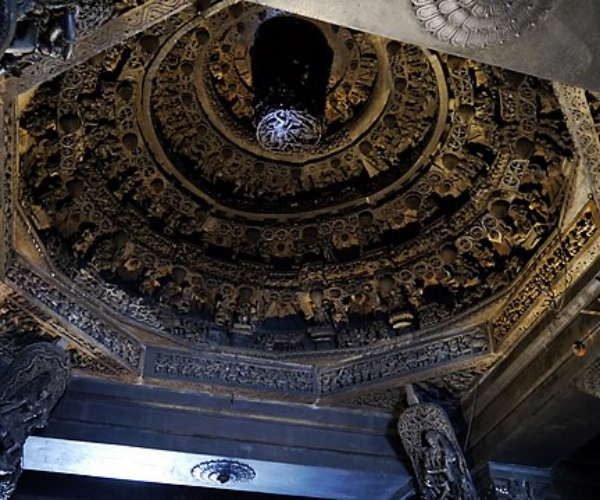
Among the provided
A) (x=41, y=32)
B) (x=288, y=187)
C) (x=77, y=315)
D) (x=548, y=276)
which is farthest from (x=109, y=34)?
(x=548, y=276)

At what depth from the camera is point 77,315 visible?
5316mm

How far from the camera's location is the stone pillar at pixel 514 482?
5.59 meters

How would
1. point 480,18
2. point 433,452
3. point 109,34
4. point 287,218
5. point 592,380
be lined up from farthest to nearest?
1. point 287,218
2. point 433,452
3. point 592,380
4. point 109,34
5. point 480,18

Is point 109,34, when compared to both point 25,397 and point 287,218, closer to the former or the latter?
point 25,397

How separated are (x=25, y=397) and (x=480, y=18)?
11.0ft

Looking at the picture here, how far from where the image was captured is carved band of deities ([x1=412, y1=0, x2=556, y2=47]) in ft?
10.7

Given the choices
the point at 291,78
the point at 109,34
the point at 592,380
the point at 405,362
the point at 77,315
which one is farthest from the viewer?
the point at 405,362

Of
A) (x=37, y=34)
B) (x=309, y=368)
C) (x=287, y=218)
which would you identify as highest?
(x=287, y=218)

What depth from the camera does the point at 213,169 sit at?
19.8 ft

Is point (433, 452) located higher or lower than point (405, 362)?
lower

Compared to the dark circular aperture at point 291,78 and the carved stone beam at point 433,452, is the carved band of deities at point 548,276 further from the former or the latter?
the dark circular aperture at point 291,78

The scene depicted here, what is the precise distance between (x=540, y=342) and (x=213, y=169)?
238cm

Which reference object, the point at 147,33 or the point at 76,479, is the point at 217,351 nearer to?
the point at 76,479

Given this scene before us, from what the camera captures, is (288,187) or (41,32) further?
(288,187)
